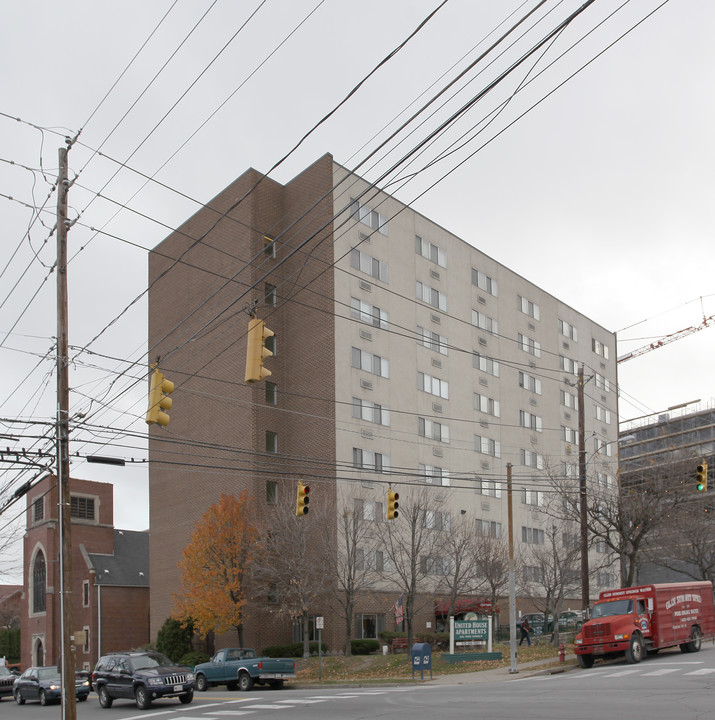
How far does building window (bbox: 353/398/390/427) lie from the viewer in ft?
161

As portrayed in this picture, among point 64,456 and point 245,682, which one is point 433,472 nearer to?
point 245,682

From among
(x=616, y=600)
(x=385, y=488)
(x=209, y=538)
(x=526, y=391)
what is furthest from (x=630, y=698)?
(x=526, y=391)

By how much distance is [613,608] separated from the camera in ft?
100

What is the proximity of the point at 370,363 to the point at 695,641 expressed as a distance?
24049 millimetres

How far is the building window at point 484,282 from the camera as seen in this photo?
6200 cm

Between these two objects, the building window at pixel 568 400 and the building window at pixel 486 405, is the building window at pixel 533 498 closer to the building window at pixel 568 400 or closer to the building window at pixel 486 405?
the building window at pixel 486 405

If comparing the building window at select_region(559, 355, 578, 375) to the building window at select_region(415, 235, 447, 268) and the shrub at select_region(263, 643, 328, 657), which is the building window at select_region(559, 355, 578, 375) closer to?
the building window at select_region(415, 235, 447, 268)

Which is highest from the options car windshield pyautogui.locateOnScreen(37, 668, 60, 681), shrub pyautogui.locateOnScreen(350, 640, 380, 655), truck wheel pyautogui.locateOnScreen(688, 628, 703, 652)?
truck wheel pyautogui.locateOnScreen(688, 628, 703, 652)

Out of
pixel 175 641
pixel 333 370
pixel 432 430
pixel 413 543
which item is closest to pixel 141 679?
pixel 413 543

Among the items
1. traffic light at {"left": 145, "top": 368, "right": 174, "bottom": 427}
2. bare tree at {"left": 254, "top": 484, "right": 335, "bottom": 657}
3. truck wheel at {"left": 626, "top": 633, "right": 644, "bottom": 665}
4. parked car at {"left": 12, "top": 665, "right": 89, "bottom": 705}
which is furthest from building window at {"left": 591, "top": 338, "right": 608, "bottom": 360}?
traffic light at {"left": 145, "top": 368, "right": 174, "bottom": 427}

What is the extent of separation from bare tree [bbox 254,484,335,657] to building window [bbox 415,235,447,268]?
67.8 feet

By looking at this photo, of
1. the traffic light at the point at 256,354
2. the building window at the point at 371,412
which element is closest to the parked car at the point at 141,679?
the traffic light at the point at 256,354

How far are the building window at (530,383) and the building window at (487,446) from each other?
247 inches

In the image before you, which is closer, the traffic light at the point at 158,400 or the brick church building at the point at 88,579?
the traffic light at the point at 158,400
